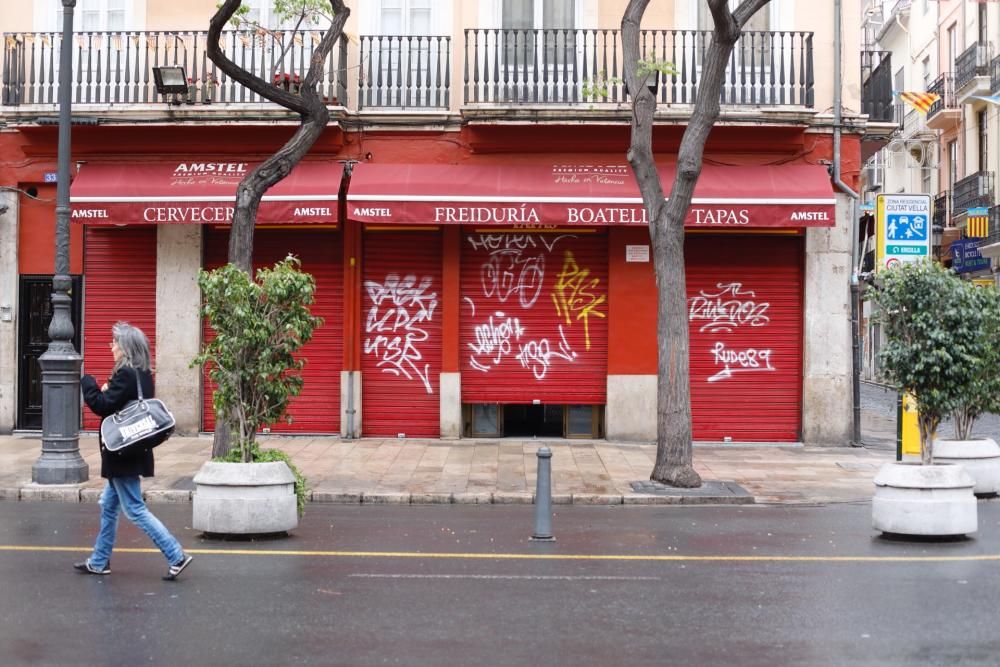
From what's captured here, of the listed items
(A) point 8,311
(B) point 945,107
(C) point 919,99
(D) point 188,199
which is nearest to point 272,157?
(D) point 188,199

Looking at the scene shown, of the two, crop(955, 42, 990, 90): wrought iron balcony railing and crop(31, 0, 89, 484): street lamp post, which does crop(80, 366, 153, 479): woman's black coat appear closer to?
crop(31, 0, 89, 484): street lamp post

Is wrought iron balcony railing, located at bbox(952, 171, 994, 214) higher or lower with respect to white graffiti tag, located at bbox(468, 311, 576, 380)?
higher

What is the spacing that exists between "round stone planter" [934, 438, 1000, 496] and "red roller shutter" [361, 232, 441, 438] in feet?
25.9

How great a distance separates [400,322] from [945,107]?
25223mm

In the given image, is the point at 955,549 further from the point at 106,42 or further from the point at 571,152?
the point at 106,42

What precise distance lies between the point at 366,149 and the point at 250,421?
27.5 feet

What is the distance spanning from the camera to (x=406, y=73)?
58.3 ft

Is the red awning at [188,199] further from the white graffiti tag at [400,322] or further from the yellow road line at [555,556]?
the yellow road line at [555,556]

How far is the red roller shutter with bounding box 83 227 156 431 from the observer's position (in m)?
17.8

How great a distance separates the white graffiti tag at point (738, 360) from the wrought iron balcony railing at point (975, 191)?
18642 millimetres

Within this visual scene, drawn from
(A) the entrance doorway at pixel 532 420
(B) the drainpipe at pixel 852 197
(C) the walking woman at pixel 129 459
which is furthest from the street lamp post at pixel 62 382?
(B) the drainpipe at pixel 852 197

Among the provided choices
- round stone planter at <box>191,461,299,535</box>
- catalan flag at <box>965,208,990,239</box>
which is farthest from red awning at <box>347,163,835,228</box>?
catalan flag at <box>965,208,990,239</box>

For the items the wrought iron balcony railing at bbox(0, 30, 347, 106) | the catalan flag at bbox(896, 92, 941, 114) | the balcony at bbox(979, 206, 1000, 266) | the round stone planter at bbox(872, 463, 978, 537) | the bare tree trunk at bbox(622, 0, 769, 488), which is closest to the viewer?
the round stone planter at bbox(872, 463, 978, 537)

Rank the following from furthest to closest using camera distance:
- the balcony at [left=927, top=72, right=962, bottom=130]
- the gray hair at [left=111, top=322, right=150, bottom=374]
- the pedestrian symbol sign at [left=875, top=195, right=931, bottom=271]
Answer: the balcony at [left=927, top=72, right=962, bottom=130] < the pedestrian symbol sign at [left=875, top=195, right=931, bottom=271] < the gray hair at [left=111, top=322, right=150, bottom=374]
